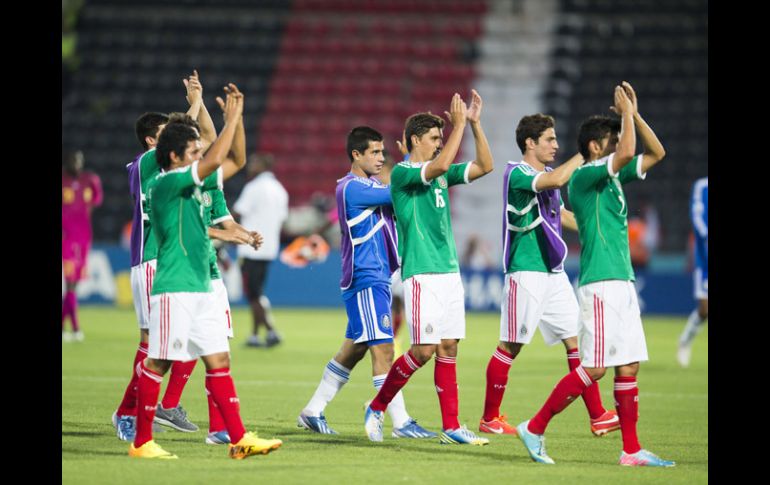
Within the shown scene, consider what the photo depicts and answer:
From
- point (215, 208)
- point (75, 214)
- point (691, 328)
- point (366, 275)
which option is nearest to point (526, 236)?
point (366, 275)

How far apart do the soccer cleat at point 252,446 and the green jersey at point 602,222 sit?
2136mm

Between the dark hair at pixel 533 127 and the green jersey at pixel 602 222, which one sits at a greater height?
the dark hair at pixel 533 127

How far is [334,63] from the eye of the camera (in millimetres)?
29438

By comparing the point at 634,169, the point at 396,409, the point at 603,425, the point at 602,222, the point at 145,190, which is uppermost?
the point at 634,169

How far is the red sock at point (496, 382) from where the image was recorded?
29.4ft

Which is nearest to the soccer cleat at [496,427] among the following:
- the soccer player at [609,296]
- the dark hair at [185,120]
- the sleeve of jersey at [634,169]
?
the soccer player at [609,296]

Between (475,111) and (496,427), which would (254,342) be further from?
(475,111)

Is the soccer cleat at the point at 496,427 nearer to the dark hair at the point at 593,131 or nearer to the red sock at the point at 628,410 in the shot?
the red sock at the point at 628,410

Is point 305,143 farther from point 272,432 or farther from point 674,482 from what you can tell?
point 674,482

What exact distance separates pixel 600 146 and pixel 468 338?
9881 mm

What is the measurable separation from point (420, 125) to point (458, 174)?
0.45 metres

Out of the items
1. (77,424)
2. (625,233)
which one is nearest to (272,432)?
(77,424)

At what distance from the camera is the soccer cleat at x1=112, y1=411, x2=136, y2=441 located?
27.2 feet

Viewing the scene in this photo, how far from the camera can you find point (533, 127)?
344 inches
